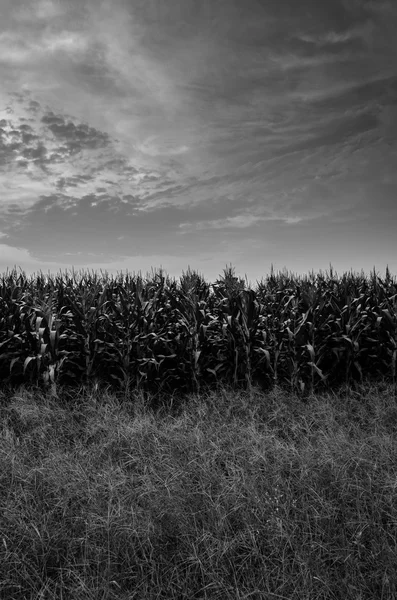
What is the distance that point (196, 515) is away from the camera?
3779 mm

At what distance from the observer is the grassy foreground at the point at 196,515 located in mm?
3158

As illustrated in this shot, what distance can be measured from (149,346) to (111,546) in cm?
450

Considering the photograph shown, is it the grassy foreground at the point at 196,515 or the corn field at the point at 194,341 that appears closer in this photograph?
the grassy foreground at the point at 196,515

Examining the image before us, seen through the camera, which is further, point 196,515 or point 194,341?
point 194,341

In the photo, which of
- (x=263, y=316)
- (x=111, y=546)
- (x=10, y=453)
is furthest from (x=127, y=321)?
(x=111, y=546)

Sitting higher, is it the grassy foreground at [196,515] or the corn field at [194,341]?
the corn field at [194,341]

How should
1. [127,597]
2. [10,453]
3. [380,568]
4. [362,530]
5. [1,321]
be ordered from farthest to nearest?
[1,321] < [10,453] < [362,530] < [380,568] < [127,597]

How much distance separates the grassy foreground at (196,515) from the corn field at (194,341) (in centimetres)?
206

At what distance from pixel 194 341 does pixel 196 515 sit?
4248 millimetres

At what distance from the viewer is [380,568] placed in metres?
3.22

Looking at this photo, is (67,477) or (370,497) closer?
(370,497)

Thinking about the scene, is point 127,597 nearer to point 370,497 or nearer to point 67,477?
point 67,477

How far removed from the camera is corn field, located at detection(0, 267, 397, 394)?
25.5 feet

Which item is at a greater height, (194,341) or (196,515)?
(194,341)
